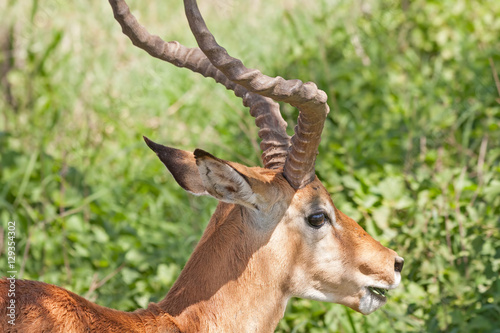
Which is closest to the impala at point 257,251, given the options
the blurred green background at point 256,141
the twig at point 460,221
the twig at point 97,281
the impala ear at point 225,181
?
the impala ear at point 225,181

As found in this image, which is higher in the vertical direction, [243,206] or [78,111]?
[78,111]

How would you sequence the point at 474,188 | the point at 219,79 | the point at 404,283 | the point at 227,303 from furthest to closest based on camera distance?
1. the point at 474,188
2. the point at 404,283
3. the point at 219,79
4. the point at 227,303

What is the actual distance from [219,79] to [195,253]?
106 centimetres

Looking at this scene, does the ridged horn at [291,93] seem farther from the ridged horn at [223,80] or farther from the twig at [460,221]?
the twig at [460,221]

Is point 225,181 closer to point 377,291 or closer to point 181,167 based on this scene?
point 181,167

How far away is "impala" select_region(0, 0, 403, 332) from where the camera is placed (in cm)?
317

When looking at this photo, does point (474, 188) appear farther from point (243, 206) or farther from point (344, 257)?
point (243, 206)

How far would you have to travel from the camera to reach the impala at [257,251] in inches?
125

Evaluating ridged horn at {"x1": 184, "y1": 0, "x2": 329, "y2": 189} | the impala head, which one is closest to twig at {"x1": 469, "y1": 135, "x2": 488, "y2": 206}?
the impala head

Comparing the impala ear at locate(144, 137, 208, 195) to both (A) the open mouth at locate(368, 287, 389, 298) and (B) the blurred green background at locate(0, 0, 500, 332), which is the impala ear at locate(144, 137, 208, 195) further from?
(B) the blurred green background at locate(0, 0, 500, 332)

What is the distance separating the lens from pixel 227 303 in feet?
11.3

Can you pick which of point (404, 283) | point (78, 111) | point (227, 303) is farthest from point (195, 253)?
point (78, 111)

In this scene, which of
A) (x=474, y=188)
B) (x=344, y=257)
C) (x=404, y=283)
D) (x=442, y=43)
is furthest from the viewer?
(x=442, y=43)

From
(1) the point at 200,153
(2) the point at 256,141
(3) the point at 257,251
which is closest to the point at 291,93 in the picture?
(1) the point at 200,153
